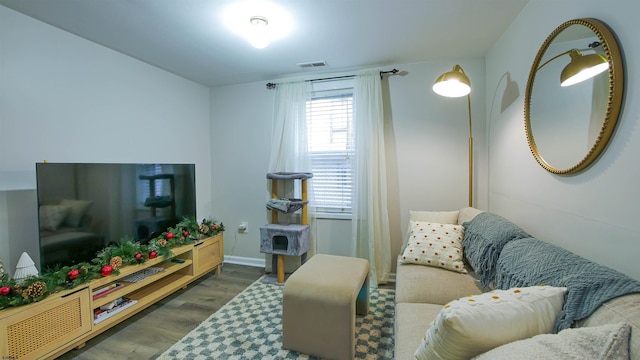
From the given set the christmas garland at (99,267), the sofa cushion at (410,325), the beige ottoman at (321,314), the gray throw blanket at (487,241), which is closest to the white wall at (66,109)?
the christmas garland at (99,267)

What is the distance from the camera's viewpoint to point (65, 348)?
176 centimetres

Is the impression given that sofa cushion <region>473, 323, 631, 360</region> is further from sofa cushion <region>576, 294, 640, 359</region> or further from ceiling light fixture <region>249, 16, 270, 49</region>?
ceiling light fixture <region>249, 16, 270, 49</region>

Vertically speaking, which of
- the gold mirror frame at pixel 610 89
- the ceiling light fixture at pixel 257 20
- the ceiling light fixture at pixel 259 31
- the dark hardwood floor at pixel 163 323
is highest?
the ceiling light fixture at pixel 257 20

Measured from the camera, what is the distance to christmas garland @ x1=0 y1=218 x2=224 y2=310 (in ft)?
5.09

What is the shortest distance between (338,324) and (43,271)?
2046 millimetres

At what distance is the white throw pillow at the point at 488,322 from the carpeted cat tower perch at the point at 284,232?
2033mm

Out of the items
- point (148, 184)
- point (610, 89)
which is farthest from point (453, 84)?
point (148, 184)

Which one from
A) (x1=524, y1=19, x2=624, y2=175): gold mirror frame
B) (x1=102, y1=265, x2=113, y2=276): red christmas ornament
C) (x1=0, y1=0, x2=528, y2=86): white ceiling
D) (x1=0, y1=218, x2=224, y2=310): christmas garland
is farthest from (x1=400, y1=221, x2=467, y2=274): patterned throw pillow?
(x1=102, y1=265, x2=113, y2=276): red christmas ornament

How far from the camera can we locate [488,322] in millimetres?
857

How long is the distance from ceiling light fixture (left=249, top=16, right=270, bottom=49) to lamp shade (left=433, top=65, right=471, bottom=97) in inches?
56.9

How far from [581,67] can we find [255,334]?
8.72ft

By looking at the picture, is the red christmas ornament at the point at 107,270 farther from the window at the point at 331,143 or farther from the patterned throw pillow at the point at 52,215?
the window at the point at 331,143

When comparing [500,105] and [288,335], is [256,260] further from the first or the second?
[500,105]

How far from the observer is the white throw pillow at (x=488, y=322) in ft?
2.77
